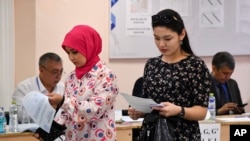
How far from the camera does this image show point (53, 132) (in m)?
2.11

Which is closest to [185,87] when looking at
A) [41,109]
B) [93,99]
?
[93,99]

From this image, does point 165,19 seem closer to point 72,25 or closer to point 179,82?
point 179,82

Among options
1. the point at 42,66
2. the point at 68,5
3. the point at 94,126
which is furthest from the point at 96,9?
the point at 94,126

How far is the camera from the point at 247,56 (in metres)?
4.90

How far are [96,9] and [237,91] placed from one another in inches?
68.2

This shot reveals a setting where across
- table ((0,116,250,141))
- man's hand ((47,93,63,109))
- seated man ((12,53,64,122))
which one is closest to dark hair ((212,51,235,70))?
table ((0,116,250,141))

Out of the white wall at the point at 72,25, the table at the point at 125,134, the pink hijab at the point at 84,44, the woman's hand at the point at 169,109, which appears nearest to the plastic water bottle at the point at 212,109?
the table at the point at 125,134

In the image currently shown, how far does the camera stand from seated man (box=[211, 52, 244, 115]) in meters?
4.00

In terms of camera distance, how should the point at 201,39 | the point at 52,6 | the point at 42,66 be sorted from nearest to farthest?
the point at 42,66 < the point at 52,6 < the point at 201,39

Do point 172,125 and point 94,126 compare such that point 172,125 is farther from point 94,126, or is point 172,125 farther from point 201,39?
point 201,39

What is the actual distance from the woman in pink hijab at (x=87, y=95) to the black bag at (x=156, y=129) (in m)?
0.23

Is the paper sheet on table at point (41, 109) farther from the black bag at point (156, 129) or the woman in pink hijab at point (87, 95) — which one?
the black bag at point (156, 129)

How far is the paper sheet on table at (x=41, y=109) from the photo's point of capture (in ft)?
6.41

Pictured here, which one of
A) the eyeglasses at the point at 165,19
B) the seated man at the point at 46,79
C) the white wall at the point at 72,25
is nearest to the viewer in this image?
the eyeglasses at the point at 165,19
